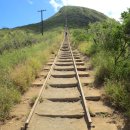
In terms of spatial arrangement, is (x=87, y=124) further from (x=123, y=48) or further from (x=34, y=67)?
(x=34, y=67)

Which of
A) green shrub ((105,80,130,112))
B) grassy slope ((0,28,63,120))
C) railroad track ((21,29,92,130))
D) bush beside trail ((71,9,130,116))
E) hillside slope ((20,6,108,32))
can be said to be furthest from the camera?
hillside slope ((20,6,108,32))

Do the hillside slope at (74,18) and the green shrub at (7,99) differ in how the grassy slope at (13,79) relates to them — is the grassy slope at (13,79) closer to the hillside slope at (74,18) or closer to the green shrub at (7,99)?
the green shrub at (7,99)

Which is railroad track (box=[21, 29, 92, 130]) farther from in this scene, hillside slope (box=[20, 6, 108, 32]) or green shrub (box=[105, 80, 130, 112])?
hillside slope (box=[20, 6, 108, 32])

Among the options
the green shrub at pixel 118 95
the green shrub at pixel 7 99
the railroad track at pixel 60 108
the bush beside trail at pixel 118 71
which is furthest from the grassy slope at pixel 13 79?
the green shrub at pixel 118 95

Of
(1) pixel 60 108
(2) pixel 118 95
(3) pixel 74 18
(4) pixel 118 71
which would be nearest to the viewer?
(1) pixel 60 108

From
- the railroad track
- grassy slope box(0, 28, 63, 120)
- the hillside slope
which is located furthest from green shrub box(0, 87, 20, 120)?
the hillside slope

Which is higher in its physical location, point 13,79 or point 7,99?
point 13,79

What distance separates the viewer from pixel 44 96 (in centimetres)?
1071

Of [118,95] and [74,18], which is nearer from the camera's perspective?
[118,95]

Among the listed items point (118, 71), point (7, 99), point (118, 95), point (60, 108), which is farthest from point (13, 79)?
point (118, 95)

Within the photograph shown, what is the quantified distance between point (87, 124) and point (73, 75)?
611 cm

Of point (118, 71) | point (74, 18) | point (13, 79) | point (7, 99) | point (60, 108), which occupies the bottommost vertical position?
point (74, 18)

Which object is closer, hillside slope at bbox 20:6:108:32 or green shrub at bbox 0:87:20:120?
green shrub at bbox 0:87:20:120

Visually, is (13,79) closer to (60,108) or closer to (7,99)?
(7,99)
